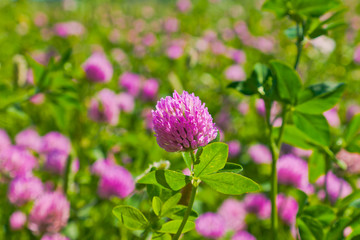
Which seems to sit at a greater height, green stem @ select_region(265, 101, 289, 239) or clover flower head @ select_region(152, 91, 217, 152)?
clover flower head @ select_region(152, 91, 217, 152)

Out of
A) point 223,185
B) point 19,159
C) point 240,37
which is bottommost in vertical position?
point 240,37

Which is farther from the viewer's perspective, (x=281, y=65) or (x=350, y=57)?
(x=350, y=57)

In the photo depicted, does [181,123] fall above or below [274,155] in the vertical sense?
above

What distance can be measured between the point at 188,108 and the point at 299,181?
30.4 inches

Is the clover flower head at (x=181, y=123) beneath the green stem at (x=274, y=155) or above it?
above

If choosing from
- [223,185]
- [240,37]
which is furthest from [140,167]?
[240,37]

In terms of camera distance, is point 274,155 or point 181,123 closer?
point 181,123

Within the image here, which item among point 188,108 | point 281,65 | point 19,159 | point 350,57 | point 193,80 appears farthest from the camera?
point 350,57

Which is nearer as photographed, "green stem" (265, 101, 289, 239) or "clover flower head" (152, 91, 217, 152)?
"clover flower head" (152, 91, 217, 152)

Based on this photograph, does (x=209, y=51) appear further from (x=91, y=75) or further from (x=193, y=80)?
(x=91, y=75)

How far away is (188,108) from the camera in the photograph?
372 mm

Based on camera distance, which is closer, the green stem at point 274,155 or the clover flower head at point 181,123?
the clover flower head at point 181,123

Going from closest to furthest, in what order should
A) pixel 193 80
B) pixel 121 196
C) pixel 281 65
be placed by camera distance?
pixel 281 65
pixel 121 196
pixel 193 80

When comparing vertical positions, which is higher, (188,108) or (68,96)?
(188,108)
